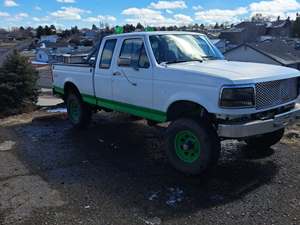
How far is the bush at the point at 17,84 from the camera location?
1534 cm

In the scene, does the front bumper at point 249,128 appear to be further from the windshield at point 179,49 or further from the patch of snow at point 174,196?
the windshield at point 179,49

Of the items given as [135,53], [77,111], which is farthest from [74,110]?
[135,53]

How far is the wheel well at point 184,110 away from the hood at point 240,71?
0.52 metres

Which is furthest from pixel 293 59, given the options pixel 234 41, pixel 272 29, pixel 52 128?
pixel 272 29

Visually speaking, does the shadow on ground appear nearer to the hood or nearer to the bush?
the hood

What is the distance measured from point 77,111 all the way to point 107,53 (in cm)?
196

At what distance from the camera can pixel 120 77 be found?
6668 mm

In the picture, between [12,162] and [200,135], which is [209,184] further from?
[12,162]

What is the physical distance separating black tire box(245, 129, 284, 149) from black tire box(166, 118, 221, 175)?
4.77 feet

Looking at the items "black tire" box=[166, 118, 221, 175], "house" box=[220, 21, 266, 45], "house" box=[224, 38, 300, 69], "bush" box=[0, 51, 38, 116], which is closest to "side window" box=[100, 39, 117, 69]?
"black tire" box=[166, 118, 221, 175]

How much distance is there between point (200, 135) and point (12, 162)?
10.4 ft

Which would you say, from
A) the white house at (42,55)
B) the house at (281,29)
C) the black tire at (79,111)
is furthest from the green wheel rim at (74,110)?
the house at (281,29)

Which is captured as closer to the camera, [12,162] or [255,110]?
[255,110]

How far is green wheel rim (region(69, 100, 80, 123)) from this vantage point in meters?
8.58
